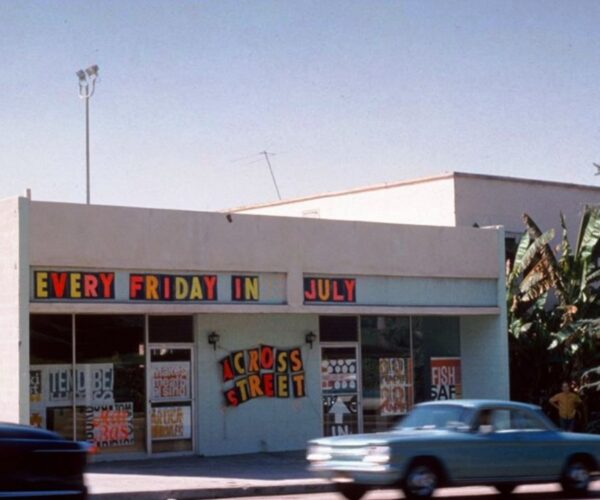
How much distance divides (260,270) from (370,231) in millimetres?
2976

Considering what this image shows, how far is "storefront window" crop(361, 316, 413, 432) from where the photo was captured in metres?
27.0

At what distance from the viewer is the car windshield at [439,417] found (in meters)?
17.2

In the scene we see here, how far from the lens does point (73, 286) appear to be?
21.6 meters

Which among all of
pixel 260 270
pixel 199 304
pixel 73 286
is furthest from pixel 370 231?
pixel 73 286

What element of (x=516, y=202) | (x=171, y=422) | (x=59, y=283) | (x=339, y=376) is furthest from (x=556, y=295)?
(x=59, y=283)

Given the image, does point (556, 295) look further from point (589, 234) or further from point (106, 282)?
point (106, 282)

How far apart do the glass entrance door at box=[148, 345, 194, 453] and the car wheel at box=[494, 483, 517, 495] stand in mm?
7870

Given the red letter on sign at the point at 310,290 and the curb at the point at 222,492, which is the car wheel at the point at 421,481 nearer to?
the curb at the point at 222,492

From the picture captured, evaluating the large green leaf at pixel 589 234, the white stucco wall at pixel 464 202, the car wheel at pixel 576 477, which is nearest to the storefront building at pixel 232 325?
the large green leaf at pixel 589 234

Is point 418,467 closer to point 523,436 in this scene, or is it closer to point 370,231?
point 523,436

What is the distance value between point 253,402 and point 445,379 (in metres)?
5.49

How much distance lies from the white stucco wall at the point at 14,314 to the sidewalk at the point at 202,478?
1.77 m

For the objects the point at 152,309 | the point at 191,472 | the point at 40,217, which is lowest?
the point at 191,472

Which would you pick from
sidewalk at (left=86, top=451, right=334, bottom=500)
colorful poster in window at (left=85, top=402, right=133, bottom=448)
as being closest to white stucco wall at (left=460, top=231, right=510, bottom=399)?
sidewalk at (left=86, top=451, right=334, bottom=500)
